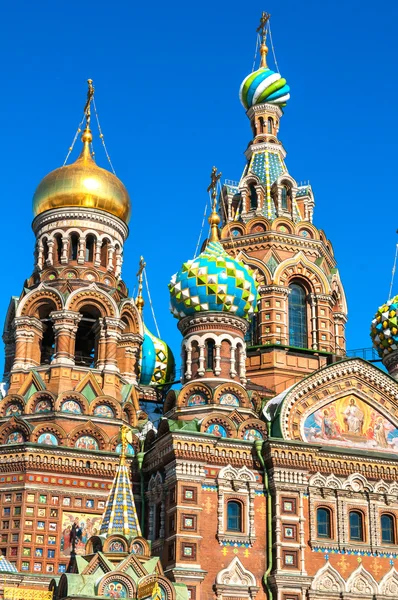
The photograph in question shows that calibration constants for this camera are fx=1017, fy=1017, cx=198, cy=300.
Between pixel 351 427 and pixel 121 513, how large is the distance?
5.40 meters

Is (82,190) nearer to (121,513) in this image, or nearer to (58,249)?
(58,249)

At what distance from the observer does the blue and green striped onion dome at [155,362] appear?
967 inches

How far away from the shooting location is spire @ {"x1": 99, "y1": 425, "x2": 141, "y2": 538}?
1546 cm

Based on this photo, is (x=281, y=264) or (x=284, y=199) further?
(x=284, y=199)

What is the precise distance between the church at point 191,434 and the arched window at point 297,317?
47mm

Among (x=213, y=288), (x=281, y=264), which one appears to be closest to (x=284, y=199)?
(x=281, y=264)

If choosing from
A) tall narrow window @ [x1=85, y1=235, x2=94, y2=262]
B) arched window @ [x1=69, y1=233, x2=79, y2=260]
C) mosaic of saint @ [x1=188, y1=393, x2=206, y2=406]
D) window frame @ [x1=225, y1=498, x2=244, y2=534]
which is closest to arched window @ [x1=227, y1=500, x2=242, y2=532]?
window frame @ [x1=225, y1=498, x2=244, y2=534]

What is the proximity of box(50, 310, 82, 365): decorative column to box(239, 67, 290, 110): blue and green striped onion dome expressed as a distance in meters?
8.75

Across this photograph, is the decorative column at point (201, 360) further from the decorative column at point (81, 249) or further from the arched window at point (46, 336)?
the decorative column at point (81, 249)

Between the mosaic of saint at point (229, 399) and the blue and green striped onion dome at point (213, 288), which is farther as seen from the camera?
the blue and green striped onion dome at point (213, 288)

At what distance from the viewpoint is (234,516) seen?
58.1 feet

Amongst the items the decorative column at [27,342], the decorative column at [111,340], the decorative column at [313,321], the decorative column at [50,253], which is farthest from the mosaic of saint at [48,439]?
the decorative column at [313,321]

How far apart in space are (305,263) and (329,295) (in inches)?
35.9

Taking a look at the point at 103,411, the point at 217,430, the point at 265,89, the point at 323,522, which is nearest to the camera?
the point at 323,522
